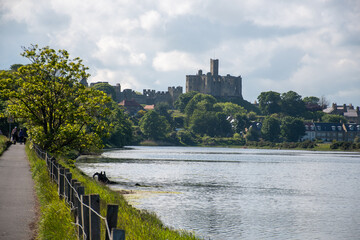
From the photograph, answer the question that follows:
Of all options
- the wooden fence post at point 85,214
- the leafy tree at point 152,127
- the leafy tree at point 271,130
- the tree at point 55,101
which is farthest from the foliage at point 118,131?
the wooden fence post at point 85,214

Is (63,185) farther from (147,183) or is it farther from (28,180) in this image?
(147,183)

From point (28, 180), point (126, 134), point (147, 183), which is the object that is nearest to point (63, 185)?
point (28, 180)

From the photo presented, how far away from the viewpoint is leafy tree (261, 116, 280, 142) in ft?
630

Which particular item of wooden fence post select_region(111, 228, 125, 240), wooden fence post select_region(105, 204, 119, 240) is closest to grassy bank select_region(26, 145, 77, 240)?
wooden fence post select_region(105, 204, 119, 240)

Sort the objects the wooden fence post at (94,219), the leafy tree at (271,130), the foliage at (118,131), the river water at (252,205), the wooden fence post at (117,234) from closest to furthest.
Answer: the wooden fence post at (117,234), the wooden fence post at (94,219), the river water at (252,205), the foliage at (118,131), the leafy tree at (271,130)

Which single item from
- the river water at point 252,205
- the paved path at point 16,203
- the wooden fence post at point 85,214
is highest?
the wooden fence post at point 85,214

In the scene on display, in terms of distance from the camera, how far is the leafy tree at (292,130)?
623ft

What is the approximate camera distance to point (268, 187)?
45.8 m

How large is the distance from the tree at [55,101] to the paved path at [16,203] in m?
4.14

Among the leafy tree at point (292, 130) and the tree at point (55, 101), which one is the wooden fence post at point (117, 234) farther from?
the leafy tree at point (292, 130)

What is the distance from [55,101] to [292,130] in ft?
537

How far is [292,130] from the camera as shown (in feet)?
623

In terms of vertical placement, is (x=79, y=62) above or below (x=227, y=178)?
above

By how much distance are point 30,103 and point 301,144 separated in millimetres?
146524
